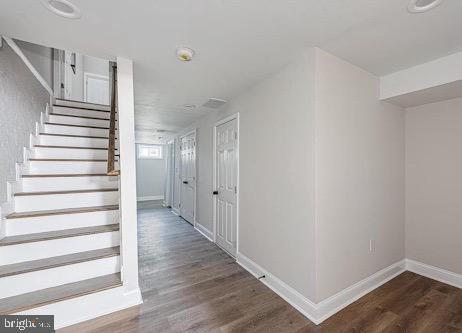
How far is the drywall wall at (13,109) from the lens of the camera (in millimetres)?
1852

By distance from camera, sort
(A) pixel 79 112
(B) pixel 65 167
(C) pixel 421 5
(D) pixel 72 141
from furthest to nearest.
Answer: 1. (A) pixel 79 112
2. (D) pixel 72 141
3. (B) pixel 65 167
4. (C) pixel 421 5

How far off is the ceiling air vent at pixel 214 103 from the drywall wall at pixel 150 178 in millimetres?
5006

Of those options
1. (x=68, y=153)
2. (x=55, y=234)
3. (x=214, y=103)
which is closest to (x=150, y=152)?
(x=68, y=153)

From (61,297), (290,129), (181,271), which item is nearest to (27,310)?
(61,297)

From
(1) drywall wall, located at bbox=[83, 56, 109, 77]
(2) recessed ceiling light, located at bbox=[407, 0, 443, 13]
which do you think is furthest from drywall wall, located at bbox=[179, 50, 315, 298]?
(1) drywall wall, located at bbox=[83, 56, 109, 77]

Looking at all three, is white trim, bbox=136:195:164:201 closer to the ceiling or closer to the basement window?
the basement window

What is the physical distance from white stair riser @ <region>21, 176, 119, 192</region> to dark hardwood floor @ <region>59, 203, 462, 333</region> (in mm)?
1185

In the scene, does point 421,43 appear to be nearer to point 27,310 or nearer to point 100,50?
point 100,50

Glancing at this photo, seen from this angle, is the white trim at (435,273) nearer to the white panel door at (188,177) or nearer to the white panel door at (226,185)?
the white panel door at (226,185)

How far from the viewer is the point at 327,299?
183 cm

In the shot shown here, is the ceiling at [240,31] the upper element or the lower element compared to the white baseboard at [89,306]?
upper

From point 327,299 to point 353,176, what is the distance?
3.82 feet

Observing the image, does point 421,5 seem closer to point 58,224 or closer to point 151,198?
point 58,224

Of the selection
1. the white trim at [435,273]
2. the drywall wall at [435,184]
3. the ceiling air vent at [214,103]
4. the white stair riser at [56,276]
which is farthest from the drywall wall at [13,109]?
the white trim at [435,273]
